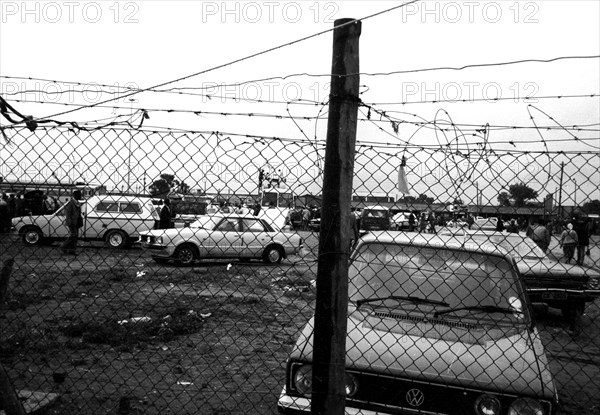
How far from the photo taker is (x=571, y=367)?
6.76 metres

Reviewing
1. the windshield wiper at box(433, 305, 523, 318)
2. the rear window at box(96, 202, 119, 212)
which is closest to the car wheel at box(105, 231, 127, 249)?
the rear window at box(96, 202, 119, 212)

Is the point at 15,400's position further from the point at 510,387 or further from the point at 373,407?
the point at 510,387

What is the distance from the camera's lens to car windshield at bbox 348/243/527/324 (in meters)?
4.02

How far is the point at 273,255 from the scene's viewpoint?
16.9 metres

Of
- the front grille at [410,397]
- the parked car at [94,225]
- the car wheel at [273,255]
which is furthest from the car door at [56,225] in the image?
the front grille at [410,397]

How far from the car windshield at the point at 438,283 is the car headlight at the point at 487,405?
2.52ft

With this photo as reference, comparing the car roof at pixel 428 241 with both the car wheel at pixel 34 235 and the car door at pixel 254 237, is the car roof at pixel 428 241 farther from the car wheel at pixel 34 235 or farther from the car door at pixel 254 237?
the car wheel at pixel 34 235

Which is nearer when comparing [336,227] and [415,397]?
[336,227]

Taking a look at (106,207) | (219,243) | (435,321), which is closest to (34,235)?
(106,207)

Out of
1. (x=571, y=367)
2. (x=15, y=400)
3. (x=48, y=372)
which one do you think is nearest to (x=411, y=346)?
(x=15, y=400)

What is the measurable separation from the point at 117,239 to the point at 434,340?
1662 cm

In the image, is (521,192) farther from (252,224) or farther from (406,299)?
(252,224)

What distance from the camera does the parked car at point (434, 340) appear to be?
3258 mm

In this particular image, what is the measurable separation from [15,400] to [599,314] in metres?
10.6
